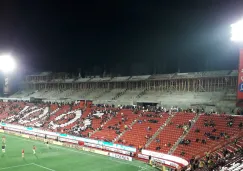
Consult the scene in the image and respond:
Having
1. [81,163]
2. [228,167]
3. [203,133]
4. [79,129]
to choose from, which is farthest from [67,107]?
[228,167]

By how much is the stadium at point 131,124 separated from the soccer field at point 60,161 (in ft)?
0.36

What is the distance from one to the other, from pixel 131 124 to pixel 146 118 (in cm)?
275

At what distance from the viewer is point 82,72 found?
253ft

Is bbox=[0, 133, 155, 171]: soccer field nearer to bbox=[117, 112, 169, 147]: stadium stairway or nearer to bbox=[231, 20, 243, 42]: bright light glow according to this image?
bbox=[117, 112, 169, 147]: stadium stairway

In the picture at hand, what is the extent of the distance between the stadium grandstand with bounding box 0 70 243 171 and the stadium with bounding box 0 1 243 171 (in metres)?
0.14

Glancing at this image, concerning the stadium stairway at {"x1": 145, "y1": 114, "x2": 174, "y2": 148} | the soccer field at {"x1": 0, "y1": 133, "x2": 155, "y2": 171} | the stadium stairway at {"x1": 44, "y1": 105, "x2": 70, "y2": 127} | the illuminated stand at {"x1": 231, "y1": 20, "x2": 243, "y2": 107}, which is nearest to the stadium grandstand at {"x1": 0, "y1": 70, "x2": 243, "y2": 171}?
the stadium stairway at {"x1": 145, "y1": 114, "x2": 174, "y2": 148}

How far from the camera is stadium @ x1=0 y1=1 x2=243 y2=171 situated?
1296 inches

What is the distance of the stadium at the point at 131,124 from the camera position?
108ft

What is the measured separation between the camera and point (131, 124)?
154 feet

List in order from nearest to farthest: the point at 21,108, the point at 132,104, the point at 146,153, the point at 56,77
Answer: the point at 146,153 → the point at 132,104 → the point at 21,108 → the point at 56,77

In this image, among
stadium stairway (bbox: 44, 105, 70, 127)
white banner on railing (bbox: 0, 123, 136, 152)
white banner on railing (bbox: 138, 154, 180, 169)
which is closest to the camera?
white banner on railing (bbox: 138, 154, 180, 169)

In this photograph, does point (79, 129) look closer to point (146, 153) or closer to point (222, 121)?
point (146, 153)

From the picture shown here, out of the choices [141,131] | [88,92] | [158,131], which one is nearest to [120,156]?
[141,131]

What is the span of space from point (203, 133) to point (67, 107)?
35.3 meters
